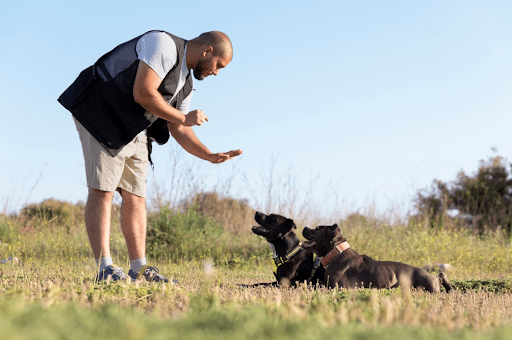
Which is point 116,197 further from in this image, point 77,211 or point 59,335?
point 77,211

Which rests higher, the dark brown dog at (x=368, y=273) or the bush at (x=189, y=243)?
the bush at (x=189, y=243)

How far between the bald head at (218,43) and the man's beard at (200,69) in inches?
6.0

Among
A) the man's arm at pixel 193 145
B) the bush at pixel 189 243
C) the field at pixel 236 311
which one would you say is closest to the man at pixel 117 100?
the man's arm at pixel 193 145

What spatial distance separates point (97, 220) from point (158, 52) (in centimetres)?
173

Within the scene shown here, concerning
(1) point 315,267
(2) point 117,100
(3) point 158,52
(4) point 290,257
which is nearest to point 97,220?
(2) point 117,100

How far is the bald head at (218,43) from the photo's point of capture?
4344mm

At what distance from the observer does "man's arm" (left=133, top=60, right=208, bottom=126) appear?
4.05 m

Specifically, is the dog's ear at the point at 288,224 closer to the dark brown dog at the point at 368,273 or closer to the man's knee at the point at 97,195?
the dark brown dog at the point at 368,273

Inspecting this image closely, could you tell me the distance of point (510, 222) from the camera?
659 inches

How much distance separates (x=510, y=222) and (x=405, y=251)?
32.6 ft

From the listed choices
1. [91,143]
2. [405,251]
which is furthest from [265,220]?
[405,251]

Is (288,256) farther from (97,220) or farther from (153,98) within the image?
(153,98)

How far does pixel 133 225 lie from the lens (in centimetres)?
496

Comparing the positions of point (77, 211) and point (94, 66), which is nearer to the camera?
point (94, 66)
